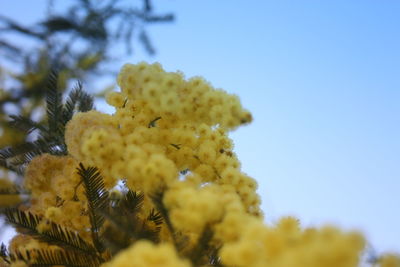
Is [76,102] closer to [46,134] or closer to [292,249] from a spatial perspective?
[46,134]

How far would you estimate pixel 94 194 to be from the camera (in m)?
2.71

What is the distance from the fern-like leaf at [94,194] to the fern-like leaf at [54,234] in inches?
3.2

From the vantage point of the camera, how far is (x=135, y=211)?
8.92ft

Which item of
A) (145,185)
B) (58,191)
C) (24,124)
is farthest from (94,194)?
(24,124)

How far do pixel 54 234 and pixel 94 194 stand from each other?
320mm

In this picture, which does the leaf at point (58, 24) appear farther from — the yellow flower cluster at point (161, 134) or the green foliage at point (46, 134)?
the yellow flower cluster at point (161, 134)

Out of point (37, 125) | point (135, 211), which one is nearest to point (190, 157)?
point (135, 211)

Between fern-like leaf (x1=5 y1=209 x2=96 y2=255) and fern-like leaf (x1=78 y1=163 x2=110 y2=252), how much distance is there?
82 mm

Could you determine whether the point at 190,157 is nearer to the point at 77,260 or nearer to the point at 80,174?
the point at 80,174

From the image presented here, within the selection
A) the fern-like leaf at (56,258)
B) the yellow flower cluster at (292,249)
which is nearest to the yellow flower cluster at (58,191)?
the fern-like leaf at (56,258)

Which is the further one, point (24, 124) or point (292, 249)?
point (24, 124)

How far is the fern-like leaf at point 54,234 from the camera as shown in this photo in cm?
266

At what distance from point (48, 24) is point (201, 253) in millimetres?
2692

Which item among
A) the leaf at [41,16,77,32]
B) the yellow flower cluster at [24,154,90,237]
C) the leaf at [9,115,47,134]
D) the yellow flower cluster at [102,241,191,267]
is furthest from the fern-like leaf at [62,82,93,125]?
the yellow flower cluster at [102,241,191,267]
